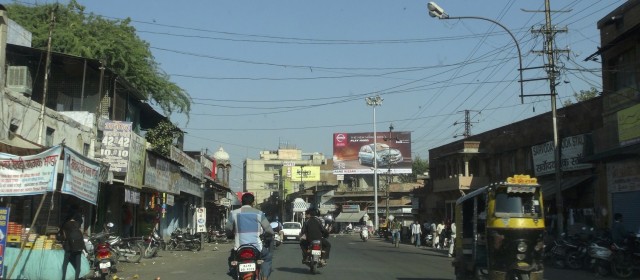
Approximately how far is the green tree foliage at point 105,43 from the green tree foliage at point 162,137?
10.7ft

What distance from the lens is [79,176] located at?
44.6 feet

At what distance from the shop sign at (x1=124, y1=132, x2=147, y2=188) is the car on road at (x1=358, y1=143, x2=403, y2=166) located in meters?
55.4

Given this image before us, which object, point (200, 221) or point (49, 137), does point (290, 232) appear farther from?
point (49, 137)

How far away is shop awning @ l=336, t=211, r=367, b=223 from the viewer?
81.8 m

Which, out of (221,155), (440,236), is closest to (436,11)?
(440,236)

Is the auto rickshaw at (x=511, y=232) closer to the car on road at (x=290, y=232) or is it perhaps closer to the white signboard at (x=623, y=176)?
the white signboard at (x=623, y=176)

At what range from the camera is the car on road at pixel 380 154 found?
79875mm

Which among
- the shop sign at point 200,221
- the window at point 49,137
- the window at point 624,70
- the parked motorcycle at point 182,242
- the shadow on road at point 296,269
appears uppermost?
the window at point 624,70

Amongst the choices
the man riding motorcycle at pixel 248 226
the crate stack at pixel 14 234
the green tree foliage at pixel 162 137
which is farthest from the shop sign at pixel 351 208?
the man riding motorcycle at pixel 248 226

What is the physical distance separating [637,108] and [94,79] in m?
20.4

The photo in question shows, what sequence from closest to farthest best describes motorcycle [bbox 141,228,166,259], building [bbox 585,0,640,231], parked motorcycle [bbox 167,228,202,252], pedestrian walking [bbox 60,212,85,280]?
pedestrian walking [bbox 60,212,85,280] < building [bbox 585,0,640,231] < motorcycle [bbox 141,228,166,259] < parked motorcycle [bbox 167,228,202,252]

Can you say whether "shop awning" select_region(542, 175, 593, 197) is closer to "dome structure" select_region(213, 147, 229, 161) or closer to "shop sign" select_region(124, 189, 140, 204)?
"shop sign" select_region(124, 189, 140, 204)

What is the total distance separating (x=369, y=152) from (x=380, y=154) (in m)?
1.49

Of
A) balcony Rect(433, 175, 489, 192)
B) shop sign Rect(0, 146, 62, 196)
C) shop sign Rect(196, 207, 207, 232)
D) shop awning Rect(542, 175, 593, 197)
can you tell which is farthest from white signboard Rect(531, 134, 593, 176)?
shop sign Rect(0, 146, 62, 196)
